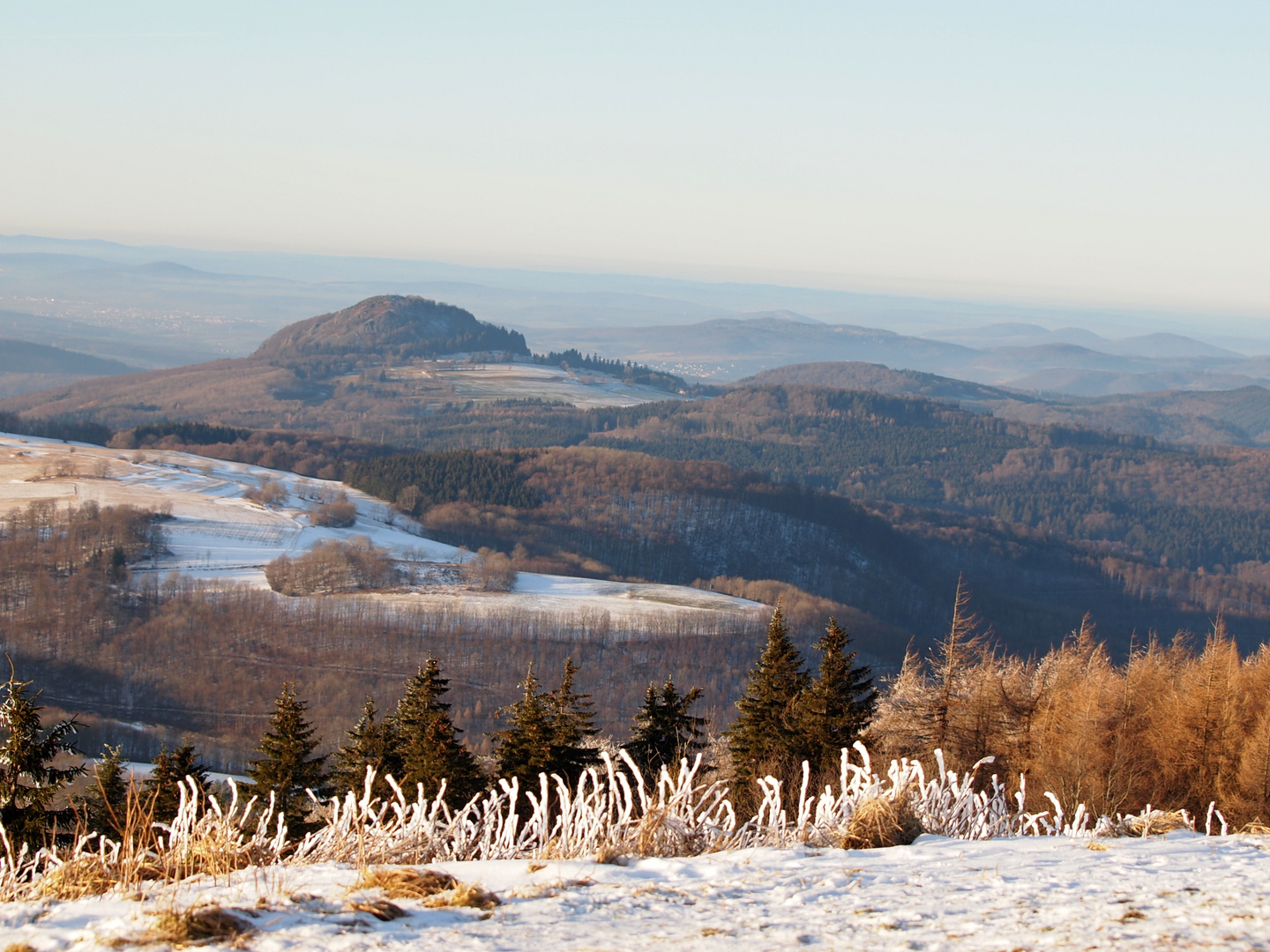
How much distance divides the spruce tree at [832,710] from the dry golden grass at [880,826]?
19.1m

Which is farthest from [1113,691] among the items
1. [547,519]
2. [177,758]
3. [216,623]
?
[547,519]

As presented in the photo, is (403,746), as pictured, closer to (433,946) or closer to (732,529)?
(433,946)

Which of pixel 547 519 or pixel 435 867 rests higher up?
pixel 435 867

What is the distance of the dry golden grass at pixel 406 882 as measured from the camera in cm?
598

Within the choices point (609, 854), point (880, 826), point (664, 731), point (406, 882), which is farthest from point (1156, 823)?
point (664, 731)

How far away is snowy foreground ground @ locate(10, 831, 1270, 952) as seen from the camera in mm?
5434

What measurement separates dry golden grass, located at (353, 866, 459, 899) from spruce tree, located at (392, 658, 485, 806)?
17.0m

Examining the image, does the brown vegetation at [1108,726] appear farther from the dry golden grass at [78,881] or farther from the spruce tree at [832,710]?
the dry golden grass at [78,881]

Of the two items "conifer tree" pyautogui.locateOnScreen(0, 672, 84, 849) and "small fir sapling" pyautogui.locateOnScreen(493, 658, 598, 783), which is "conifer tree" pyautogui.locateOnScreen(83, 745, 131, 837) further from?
"small fir sapling" pyautogui.locateOnScreen(493, 658, 598, 783)

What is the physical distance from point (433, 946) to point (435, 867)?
157 cm

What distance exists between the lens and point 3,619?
267 feet

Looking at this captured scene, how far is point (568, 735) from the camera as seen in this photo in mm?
25422

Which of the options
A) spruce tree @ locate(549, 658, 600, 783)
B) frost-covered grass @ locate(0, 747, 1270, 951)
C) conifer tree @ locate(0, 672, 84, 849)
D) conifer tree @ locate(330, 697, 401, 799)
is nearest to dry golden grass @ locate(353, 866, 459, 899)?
frost-covered grass @ locate(0, 747, 1270, 951)

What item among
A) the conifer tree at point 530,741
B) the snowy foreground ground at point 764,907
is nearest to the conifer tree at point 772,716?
→ the conifer tree at point 530,741
